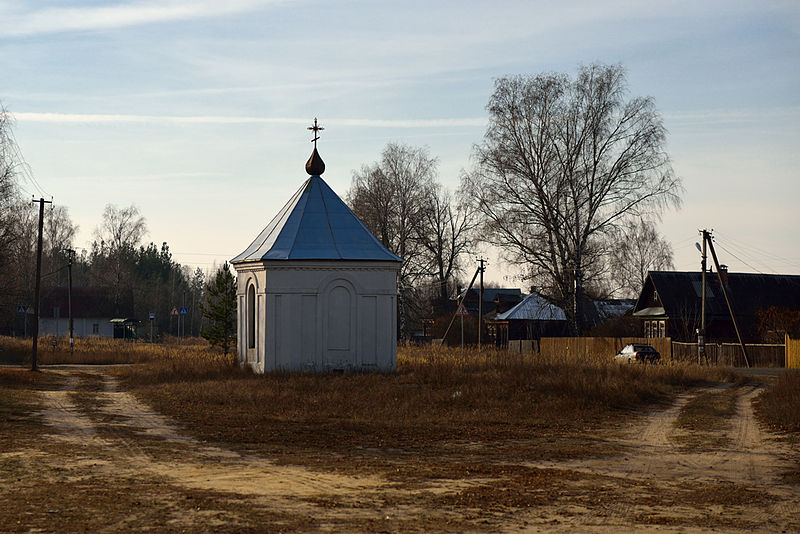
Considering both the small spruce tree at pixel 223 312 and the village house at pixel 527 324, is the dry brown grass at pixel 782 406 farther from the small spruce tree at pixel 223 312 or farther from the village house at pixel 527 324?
the village house at pixel 527 324

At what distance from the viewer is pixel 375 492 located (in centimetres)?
992

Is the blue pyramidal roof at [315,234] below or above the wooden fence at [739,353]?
above

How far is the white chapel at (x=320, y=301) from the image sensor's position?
87.7ft

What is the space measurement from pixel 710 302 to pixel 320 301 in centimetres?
3006

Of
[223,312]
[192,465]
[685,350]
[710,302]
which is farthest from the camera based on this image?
[710,302]

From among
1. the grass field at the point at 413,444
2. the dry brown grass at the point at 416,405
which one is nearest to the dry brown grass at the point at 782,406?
the grass field at the point at 413,444

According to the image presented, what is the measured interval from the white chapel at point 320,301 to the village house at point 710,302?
26.0m

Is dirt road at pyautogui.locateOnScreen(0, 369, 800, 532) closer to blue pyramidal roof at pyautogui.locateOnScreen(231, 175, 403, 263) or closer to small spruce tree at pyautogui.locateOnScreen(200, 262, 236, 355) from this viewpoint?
blue pyramidal roof at pyautogui.locateOnScreen(231, 175, 403, 263)

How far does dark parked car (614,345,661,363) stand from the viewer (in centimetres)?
3572

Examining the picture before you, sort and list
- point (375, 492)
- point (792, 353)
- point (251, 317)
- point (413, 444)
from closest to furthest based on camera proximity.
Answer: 1. point (375, 492)
2. point (413, 444)
3. point (251, 317)
4. point (792, 353)

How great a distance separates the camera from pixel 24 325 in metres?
73.5

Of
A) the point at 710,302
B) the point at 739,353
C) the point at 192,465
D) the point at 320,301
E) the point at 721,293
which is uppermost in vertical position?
the point at 721,293

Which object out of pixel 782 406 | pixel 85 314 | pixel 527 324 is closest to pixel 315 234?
pixel 782 406

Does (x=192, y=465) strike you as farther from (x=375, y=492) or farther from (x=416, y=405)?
(x=416, y=405)
